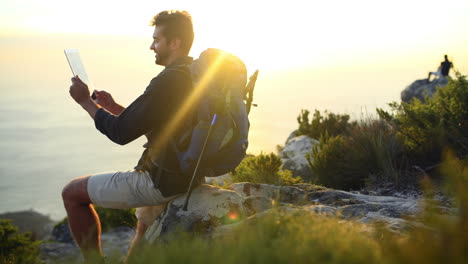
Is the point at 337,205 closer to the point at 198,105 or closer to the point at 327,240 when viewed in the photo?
the point at 198,105

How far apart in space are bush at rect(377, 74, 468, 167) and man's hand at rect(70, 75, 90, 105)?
5.76m

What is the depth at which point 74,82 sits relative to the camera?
4.45 metres

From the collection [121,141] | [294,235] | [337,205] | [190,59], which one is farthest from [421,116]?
[294,235]

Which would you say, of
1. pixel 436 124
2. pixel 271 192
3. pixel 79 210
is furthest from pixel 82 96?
pixel 436 124

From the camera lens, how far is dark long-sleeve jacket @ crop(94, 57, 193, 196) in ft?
13.6

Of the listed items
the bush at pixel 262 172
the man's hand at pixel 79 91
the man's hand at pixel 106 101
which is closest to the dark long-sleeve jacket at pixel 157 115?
the man's hand at pixel 79 91

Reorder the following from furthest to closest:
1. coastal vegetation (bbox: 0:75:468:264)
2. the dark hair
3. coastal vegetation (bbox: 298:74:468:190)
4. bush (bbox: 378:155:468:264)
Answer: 1. coastal vegetation (bbox: 298:74:468:190)
2. the dark hair
3. coastal vegetation (bbox: 0:75:468:264)
4. bush (bbox: 378:155:468:264)

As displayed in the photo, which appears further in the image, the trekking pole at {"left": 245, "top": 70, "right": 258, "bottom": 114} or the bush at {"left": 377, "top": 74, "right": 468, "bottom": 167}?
the bush at {"left": 377, "top": 74, "right": 468, "bottom": 167}

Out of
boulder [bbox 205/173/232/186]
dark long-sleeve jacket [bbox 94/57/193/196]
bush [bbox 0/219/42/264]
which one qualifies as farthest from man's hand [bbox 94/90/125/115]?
bush [bbox 0/219/42/264]

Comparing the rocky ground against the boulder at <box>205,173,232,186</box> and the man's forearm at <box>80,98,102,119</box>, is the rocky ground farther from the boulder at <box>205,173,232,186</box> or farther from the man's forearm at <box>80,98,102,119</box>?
the boulder at <box>205,173,232,186</box>

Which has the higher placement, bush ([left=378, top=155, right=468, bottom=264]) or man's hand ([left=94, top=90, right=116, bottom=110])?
man's hand ([left=94, top=90, right=116, bottom=110])

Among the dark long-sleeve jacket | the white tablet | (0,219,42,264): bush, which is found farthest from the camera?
(0,219,42,264): bush

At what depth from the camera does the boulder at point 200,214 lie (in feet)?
14.7

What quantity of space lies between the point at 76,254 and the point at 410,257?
1.97 metres
